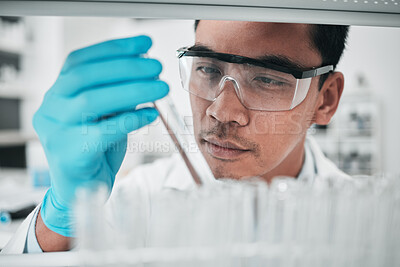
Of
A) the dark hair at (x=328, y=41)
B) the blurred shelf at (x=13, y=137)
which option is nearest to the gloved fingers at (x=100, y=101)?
the dark hair at (x=328, y=41)

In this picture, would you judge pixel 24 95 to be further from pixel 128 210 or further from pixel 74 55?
pixel 128 210

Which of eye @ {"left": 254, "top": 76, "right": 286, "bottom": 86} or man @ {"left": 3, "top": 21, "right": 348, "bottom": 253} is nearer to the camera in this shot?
man @ {"left": 3, "top": 21, "right": 348, "bottom": 253}

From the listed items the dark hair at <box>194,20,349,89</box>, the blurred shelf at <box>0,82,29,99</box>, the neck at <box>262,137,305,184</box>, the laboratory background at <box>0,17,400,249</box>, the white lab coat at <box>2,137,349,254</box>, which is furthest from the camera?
the laboratory background at <box>0,17,400,249</box>

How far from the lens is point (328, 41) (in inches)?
34.9

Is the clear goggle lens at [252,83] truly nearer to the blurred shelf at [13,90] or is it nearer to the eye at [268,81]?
the eye at [268,81]

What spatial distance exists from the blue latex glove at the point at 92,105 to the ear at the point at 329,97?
613 millimetres

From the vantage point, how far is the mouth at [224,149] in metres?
0.78

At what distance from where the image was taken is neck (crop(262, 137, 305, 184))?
115 centimetres

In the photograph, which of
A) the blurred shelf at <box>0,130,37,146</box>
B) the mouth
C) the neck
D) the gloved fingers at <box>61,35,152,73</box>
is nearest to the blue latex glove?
the gloved fingers at <box>61,35,152,73</box>

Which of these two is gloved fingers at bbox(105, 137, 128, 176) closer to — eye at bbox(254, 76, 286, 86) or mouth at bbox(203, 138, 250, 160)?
mouth at bbox(203, 138, 250, 160)

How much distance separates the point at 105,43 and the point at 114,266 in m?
0.45

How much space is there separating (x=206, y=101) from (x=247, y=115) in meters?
0.13

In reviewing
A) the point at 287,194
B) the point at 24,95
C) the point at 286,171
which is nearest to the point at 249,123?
the point at 287,194

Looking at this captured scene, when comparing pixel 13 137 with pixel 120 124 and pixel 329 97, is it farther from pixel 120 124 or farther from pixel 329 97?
pixel 329 97
